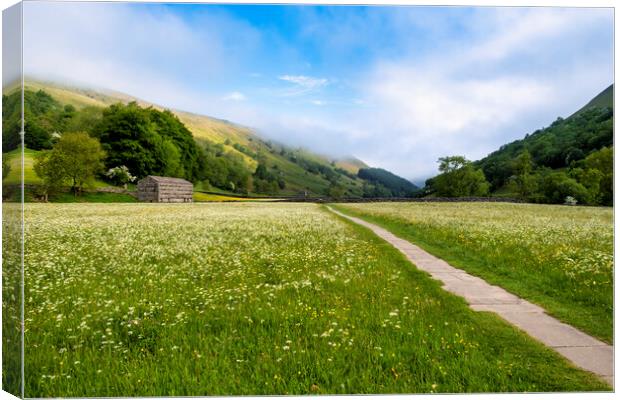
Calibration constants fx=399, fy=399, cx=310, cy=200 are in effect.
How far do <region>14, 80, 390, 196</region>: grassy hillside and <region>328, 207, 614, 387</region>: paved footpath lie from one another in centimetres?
316

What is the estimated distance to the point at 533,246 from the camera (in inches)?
464

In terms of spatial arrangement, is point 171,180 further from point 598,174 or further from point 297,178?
point 598,174

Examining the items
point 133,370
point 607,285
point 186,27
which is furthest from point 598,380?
point 186,27

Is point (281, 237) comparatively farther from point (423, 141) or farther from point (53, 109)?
point (53, 109)

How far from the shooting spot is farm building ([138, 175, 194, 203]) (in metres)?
9.08

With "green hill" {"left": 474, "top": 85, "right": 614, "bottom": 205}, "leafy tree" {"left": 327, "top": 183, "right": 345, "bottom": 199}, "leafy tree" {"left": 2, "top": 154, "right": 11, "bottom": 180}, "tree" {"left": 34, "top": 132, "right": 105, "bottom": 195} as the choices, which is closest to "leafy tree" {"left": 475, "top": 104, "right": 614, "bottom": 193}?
"green hill" {"left": 474, "top": 85, "right": 614, "bottom": 205}

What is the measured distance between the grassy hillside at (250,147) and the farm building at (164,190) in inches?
51.8

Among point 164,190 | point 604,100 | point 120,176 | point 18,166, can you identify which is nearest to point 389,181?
point 604,100

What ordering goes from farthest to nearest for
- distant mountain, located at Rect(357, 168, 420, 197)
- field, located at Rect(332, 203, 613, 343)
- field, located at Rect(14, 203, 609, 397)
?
distant mountain, located at Rect(357, 168, 420, 197) < field, located at Rect(332, 203, 613, 343) < field, located at Rect(14, 203, 609, 397)

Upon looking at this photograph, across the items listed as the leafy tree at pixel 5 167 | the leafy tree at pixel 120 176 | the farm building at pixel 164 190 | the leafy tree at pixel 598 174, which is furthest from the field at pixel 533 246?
the leafy tree at pixel 5 167

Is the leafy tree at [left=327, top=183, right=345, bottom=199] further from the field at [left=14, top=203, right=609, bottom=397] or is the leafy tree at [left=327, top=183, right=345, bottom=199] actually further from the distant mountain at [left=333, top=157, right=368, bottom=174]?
the field at [left=14, top=203, right=609, bottom=397]

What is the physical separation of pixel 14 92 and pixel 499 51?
26.9ft

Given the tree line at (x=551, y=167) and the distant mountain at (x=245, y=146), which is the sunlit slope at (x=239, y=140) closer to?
the distant mountain at (x=245, y=146)

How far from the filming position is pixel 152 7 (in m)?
7.04
